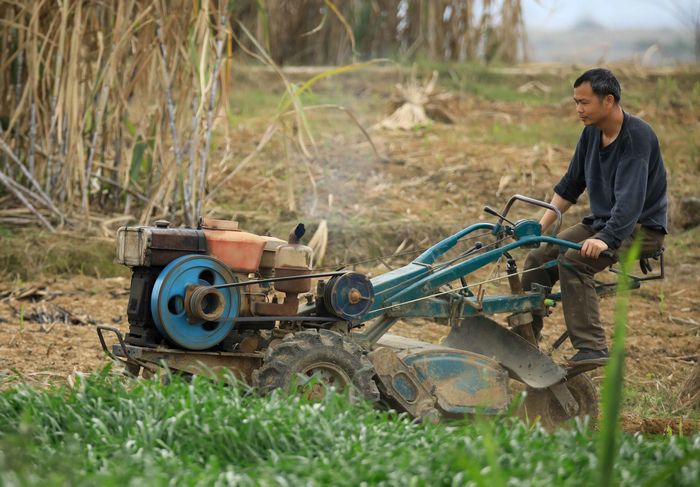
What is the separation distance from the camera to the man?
12.7ft

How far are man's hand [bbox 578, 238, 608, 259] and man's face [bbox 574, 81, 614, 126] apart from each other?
25.9 inches

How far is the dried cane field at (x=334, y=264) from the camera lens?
2305mm

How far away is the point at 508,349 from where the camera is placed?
167 inches

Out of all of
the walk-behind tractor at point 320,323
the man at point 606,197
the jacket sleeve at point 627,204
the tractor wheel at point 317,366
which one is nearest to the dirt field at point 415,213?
the man at point 606,197

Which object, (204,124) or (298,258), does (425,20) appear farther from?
(298,258)

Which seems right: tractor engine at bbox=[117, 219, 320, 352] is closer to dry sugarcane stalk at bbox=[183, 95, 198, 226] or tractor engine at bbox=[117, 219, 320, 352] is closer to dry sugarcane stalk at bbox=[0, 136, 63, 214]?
dry sugarcane stalk at bbox=[183, 95, 198, 226]

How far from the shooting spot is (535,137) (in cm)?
941

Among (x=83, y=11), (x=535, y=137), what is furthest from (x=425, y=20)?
(x=83, y=11)

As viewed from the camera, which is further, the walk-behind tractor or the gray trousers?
the gray trousers

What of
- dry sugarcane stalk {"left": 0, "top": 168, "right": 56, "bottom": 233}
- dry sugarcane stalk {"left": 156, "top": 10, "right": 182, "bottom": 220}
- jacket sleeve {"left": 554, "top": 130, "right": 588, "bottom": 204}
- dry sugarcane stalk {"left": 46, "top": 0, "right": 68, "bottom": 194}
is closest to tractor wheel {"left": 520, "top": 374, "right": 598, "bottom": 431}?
jacket sleeve {"left": 554, "top": 130, "right": 588, "bottom": 204}

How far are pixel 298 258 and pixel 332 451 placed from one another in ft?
4.20

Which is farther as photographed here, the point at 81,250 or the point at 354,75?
the point at 354,75

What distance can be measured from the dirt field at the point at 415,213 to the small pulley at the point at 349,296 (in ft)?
4.99

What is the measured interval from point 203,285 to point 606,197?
2.24 metres
